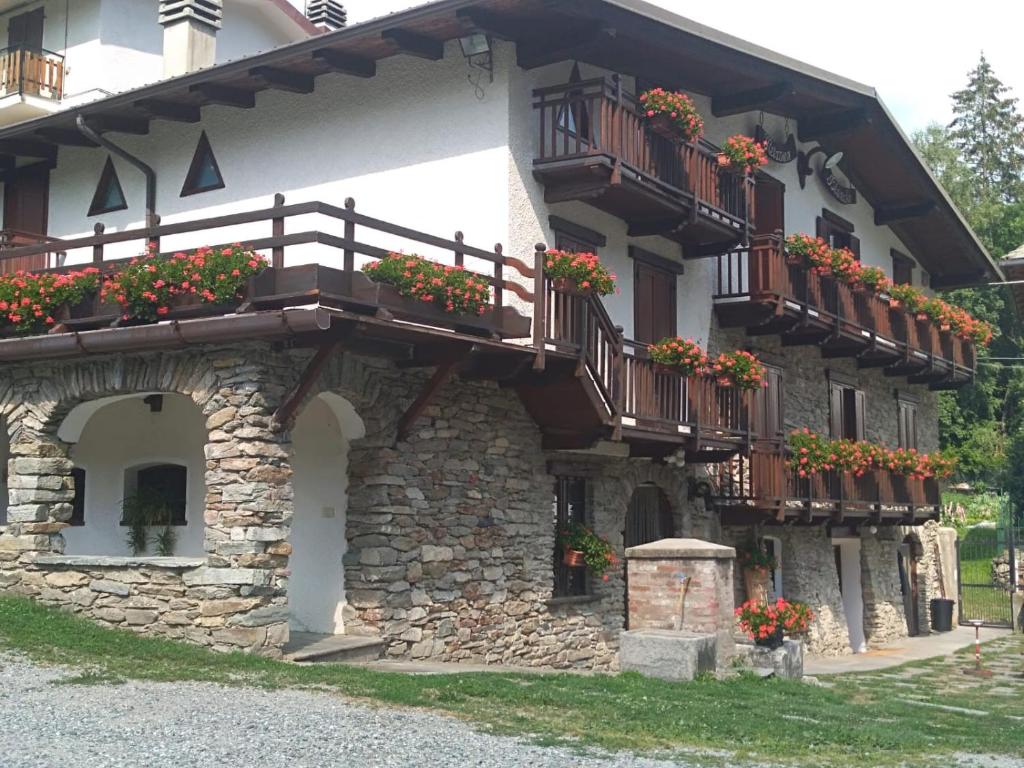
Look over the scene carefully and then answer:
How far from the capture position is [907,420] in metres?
25.9

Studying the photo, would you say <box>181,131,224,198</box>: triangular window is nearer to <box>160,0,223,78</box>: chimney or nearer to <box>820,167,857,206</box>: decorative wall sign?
<box>160,0,223,78</box>: chimney

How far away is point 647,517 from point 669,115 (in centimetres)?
594

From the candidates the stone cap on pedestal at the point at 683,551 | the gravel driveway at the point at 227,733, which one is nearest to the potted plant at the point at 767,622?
the stone cap on pedestal at the point at 683,551

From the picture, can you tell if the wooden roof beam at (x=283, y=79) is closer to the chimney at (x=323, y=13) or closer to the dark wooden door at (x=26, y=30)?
the chimney at (x=323, y=13)

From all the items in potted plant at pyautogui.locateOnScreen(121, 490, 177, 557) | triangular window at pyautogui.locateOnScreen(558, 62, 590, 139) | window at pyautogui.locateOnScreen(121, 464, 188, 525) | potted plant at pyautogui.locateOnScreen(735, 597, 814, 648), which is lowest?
potted plant at pyautogui.locateOnScreen(735, 597, 814, 648)

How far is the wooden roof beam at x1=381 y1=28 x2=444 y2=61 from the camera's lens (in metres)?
13.7

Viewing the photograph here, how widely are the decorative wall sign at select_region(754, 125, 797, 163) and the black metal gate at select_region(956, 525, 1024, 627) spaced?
11385mm

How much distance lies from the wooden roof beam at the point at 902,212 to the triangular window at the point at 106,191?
14786 millimetres

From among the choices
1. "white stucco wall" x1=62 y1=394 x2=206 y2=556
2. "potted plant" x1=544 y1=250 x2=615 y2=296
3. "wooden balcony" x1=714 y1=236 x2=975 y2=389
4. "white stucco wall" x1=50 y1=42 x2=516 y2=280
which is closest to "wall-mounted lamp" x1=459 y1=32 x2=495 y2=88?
"white stucco wall" x1=50 y1=42 x2=516 y2=280

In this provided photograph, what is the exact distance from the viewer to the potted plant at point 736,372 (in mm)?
15805

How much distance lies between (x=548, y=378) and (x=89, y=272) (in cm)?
512

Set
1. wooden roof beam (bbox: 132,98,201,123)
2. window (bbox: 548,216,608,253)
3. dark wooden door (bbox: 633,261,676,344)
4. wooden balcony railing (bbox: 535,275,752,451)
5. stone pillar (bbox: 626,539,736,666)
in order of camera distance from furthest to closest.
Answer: dark wooden door (bbox: 633,261,676,344), wooden roof beam (bbox: 132,98,201,123), window (bbox: 548,216,608,253), wooden balcony railing (bbox: 535,275,752,451), stone pillar (bbox: 626,539,736,666)

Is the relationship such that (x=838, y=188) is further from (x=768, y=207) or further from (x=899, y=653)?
(x=899, y=653)

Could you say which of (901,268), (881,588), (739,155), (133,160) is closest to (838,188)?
(901,268)
